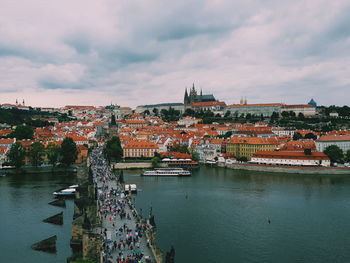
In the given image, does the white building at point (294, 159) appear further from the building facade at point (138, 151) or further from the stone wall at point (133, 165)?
the building facade at point (138, 151)

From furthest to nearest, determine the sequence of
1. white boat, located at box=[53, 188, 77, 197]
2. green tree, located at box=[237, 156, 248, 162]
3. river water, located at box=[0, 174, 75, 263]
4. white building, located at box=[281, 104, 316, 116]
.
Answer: white building, located at box=[281, 104, 316, 116], green tree, located at box=[237, 156, 248, 162], white boat, located at box=[53, 188, 77, 197], river water, located at box=[0, 174, 75, 263]

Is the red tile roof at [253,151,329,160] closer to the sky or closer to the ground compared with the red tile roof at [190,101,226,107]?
closer to the ground

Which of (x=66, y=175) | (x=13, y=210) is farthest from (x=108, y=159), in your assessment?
(x=13, y=210)

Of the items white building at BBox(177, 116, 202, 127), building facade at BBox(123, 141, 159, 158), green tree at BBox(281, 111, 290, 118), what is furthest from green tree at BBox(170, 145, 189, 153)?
green tree at BBox(281, 111, 290, 118)

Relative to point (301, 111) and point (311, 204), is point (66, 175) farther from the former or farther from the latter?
point (301, 111)

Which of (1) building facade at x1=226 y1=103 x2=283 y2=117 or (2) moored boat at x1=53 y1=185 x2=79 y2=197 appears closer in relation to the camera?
(2) moored boat at x1=53 y1=185 x2=79 y2=197

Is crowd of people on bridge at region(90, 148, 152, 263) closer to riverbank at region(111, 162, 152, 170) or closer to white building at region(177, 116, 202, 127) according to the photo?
riverbank at region(111, 162, 152, 170)
